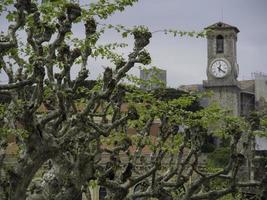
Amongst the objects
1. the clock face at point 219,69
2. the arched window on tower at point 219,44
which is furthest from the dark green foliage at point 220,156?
the arched window on tower at point 219,44

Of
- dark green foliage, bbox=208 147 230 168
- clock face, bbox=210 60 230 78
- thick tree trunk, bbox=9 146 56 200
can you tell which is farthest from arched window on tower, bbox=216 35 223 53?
thick tree trunk, bbox=9 146 56 200

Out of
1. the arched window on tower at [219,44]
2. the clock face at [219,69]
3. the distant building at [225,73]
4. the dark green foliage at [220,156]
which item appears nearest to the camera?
the dark green foliage at [220,156]

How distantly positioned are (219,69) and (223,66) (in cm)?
97

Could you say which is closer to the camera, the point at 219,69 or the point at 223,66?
the point at 219,69

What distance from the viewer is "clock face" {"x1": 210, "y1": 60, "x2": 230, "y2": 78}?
97.8 meters

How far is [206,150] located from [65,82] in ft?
223

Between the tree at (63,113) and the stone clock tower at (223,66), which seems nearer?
the tree at (63,113)

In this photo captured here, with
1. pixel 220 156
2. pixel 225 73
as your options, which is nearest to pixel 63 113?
pixel 220 156

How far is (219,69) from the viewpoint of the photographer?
321 ft

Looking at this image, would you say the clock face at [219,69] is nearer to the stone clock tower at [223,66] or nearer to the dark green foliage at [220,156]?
the stone clock tower at [223,66]

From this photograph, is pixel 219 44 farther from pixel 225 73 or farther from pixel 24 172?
pixel 24 172

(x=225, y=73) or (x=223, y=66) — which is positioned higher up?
(x=223, y=66)

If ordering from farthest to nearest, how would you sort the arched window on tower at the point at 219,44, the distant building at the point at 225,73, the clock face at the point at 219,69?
the arched window on tower at the point at 219,44 → the clock face at the point at 219,69 → the distant building at the point at 225,73

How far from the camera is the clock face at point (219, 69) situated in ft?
321
